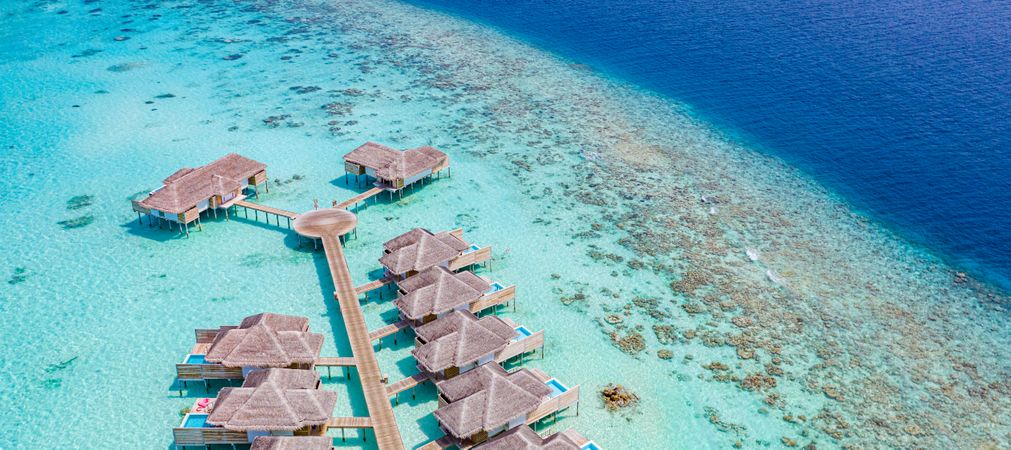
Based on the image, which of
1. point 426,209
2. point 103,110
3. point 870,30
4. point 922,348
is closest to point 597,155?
point 426,209

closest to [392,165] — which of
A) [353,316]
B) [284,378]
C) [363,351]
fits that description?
[353,316]

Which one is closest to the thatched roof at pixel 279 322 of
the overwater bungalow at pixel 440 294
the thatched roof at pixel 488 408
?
the overwater bungalow at pixel 440 294

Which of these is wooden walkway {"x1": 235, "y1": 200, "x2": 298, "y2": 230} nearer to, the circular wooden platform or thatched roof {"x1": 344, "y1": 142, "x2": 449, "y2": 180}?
the circular wooden platform

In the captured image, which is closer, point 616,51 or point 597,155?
point 597,155

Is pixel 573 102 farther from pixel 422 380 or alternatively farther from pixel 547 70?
pixel 422 380

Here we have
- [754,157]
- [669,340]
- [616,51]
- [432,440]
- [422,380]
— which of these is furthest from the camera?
[616,51]

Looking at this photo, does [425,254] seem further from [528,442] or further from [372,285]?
[528,442]
